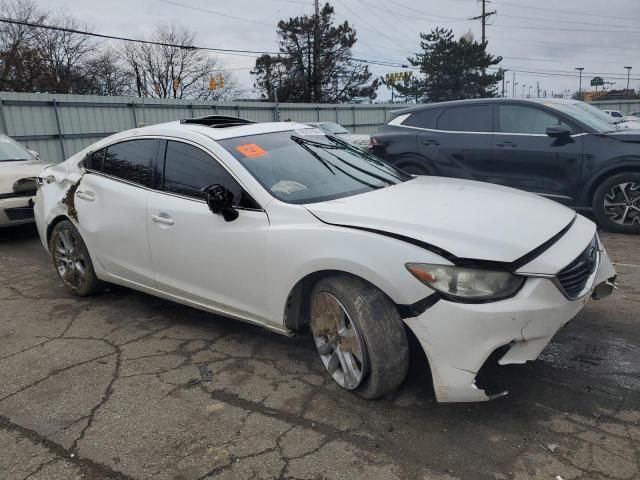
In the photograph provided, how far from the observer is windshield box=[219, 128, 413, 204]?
3.27m

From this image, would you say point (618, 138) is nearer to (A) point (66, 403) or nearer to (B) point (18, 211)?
(A) point (66, 403)

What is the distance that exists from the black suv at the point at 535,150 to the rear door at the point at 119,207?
4.56m

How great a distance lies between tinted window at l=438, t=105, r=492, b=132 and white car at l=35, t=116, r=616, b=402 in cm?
362

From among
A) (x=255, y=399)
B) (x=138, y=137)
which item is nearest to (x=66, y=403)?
(x=255, y=399)

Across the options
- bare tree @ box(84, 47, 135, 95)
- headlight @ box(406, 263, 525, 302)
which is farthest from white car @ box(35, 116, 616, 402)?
bare tree @ box(84, 47, 135, 95)

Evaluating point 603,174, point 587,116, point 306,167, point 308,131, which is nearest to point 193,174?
point 306,167

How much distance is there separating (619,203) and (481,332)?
5006 millimetres

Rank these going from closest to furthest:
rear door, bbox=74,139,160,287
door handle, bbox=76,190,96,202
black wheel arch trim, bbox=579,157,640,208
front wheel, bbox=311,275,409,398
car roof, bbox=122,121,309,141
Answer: front wheel, bbox=311,275,409,398 < car roof, bbox=122,121,309,141 < rear door, bbox=74,139,160,287 < door handle, bbox=76,190,96,202 < black wheel arch trim, bbox=579,157,640,208

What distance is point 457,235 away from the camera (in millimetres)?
2549

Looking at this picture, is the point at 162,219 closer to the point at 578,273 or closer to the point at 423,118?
the point at 578,273

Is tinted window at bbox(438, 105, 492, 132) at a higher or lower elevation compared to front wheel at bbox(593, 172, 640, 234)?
higher

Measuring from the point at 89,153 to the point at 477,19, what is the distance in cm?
4803

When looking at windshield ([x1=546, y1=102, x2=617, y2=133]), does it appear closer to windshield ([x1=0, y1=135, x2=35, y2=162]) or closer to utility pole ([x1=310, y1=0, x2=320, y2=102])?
windshield ([x1=0, y1=135, x2=35, y2=162])

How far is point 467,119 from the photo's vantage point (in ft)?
23.9
